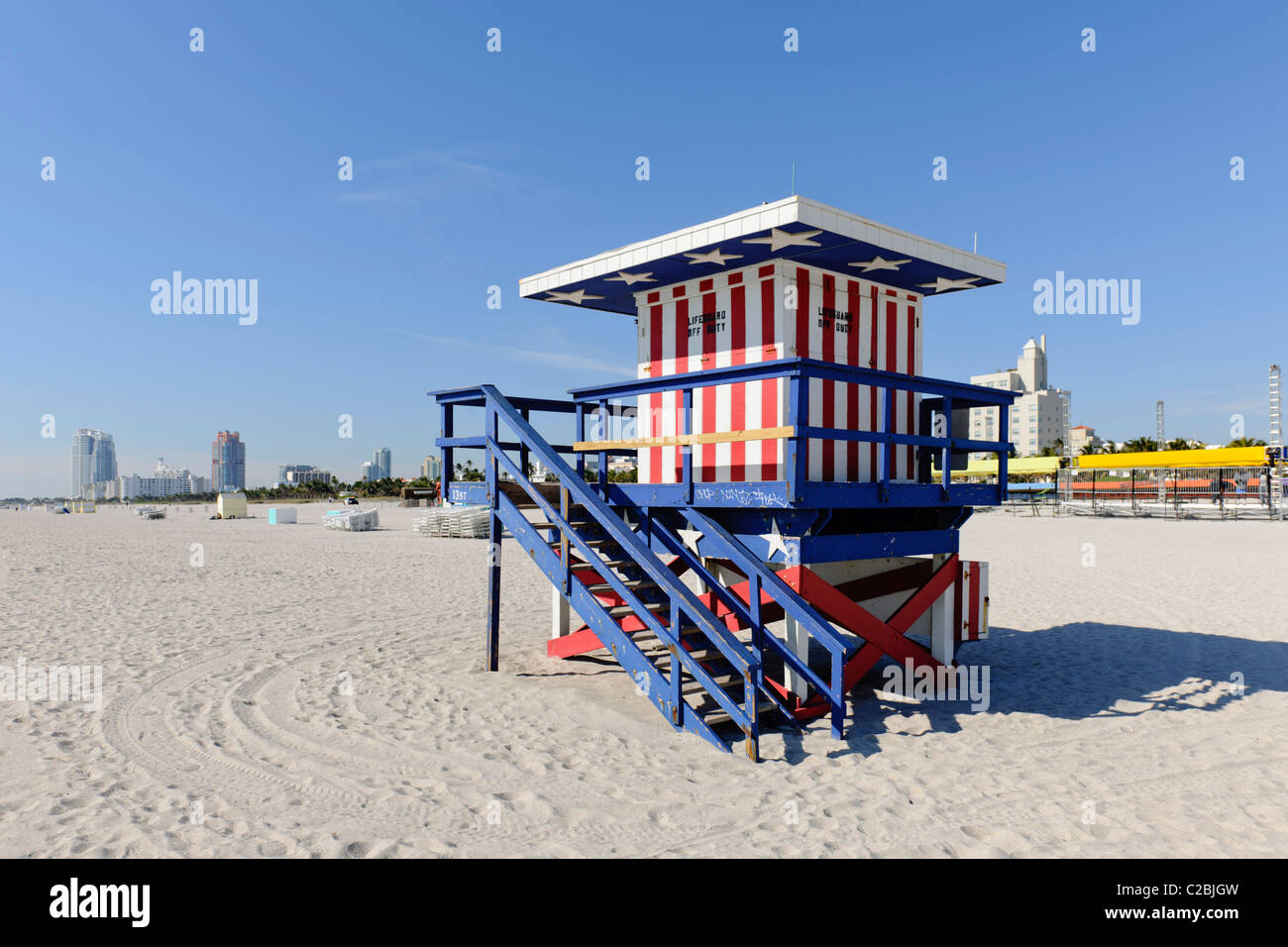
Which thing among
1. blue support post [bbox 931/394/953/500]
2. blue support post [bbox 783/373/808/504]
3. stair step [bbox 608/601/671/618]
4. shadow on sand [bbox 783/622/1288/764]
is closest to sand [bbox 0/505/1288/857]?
shadow on sand [bbox 783/622/1288/764]

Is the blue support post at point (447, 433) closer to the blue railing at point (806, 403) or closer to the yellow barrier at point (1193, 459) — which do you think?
the blue railing at point (806, 403)

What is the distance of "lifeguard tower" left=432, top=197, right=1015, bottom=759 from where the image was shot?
646 centimetres

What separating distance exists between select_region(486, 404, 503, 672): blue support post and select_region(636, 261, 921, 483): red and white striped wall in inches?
62.8

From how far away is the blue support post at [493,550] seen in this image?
8156mm

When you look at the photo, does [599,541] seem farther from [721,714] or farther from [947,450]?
[947,450]

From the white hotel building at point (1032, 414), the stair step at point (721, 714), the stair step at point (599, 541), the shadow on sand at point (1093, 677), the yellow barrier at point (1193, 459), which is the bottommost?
the shadow on sand at point (1093, 677)

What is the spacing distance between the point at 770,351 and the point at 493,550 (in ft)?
12.4

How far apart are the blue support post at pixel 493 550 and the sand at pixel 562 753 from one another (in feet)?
1.30

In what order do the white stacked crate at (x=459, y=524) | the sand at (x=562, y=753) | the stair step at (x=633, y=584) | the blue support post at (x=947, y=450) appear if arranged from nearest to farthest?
the sand at (x=562, y=753) → the stair step at (x=633, y=584) → the blue support post at (x=947, y=450) → the white stacked crate at (x=459, y=524)

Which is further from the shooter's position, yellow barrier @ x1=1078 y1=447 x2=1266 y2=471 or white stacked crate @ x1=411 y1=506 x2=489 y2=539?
yellow barrier @ x1=1078 y1=447 x2=1266 y2=471

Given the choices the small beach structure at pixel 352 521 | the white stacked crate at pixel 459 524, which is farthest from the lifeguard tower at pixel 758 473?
the small beach structure at pixel 352 521

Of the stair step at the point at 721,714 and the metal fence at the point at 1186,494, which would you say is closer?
the stair step at the point at 721,714

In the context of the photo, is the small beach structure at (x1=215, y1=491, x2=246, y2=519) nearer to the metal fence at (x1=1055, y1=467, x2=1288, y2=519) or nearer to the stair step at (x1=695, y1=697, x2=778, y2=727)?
the metal fence at (x1=1055, y1=467, x2=1288, y2=519)

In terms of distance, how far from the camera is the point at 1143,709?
7363mm
